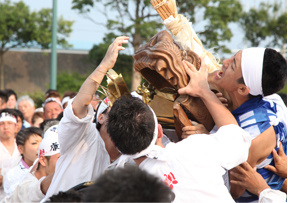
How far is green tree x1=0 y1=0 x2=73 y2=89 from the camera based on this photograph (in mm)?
14203

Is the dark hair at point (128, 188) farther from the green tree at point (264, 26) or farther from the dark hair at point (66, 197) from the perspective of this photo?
the green tree at point (264, 26)

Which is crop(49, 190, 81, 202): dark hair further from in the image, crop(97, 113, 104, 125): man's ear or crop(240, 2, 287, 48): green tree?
crop(240, 2, 287, 48): green tree

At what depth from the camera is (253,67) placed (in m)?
1.96

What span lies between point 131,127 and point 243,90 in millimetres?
802

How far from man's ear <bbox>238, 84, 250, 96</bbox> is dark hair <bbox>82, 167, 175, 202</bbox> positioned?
48.8 inches

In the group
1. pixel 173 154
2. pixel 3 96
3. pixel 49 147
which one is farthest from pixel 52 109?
pixel 173 154

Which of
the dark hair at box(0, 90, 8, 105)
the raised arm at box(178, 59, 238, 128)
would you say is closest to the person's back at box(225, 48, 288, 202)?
the raised arm at box(178, 59, 238, 128)

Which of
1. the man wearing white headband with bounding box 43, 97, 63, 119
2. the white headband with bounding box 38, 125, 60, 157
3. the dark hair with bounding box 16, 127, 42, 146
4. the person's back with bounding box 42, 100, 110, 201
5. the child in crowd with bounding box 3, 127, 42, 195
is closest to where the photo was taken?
the person's back with bounding box 42, 100, 110, 201

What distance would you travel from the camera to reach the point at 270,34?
16016mm

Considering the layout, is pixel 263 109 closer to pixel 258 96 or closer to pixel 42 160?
pixel 258 96

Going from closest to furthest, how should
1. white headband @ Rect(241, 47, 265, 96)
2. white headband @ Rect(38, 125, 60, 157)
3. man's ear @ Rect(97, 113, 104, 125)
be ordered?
white headband @ Rect(241, 47, 265, 96) < man's ear @ Rect(97, 113, 104, 125) < white headband @ Rect(38, 125, 60, 157)

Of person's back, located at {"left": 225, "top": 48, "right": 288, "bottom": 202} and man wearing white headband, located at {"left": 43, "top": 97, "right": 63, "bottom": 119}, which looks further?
man wearing white headband, located at {"left": 43, "top": 97, "right": 63, "bottom": 119}

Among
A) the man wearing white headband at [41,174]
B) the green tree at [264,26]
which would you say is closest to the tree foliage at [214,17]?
the green tree at [264,26]

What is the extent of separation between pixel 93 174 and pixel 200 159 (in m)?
0.82
